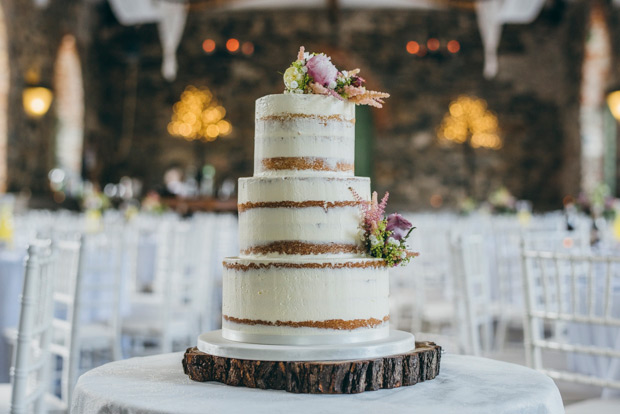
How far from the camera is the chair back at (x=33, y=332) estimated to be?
5.67 feet

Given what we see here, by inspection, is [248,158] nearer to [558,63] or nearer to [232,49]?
[232,49]

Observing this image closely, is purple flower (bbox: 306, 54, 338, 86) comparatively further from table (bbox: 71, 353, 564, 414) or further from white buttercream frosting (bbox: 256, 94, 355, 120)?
table (bbox: 71, 353, 564, 414)

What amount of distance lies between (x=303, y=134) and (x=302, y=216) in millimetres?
168

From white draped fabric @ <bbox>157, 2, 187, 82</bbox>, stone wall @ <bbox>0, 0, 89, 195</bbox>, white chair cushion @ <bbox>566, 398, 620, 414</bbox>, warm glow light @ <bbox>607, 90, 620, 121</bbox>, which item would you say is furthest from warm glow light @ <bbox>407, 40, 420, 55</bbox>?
white chair cushion @ <bbox>566, 398, 620, 414</bbox>

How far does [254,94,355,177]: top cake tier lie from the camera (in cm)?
153

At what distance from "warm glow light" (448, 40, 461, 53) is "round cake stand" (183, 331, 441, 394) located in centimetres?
1245

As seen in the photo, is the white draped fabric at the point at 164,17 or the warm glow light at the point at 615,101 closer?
the warm glow light at the point at 615,101

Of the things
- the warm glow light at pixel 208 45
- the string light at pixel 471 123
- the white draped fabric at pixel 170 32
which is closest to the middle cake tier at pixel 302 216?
the white draped fabric at pixel 170 32

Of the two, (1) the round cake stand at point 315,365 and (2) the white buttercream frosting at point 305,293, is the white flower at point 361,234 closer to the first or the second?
(2) the white buttercream frosting at point 305,293

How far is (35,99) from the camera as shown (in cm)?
985

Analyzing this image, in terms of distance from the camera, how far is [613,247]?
471cm

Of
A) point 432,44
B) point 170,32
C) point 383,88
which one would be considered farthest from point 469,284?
point 432,44

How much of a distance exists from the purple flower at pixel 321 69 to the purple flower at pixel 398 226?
310 millimetres

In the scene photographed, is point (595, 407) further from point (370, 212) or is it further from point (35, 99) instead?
point (35, 99)
